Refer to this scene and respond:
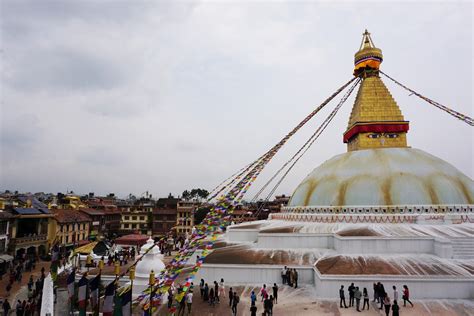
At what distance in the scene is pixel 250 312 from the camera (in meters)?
9.58

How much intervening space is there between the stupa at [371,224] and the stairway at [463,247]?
35mm

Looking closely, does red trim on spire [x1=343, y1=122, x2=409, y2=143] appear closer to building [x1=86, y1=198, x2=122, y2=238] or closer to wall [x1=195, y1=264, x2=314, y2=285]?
wall [x1=195, y1=264, x2=314, y2=285]

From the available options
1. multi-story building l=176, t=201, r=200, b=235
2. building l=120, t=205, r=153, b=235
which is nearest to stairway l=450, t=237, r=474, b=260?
multi-story building l=176, t=201, r=200, b=235

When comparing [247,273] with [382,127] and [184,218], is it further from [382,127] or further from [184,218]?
[184,218]

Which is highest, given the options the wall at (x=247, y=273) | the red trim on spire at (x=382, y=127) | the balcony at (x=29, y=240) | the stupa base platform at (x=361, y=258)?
the red trim on spire at (x=382, y=127)

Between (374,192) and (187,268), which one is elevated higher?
(374,192)

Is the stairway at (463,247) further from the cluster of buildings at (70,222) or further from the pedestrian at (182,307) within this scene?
the cluster of buildings at (70,222)

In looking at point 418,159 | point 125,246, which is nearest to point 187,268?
point 125,246

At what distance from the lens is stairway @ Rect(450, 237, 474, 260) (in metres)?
12.1

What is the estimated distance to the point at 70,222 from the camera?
1361 inches

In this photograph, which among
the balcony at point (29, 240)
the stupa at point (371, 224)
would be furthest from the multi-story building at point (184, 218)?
the stupa at point (371, 224)

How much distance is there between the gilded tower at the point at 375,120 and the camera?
20.6m

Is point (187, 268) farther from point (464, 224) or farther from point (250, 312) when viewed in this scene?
point (464, 224)

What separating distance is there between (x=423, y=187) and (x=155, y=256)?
14.2 m
